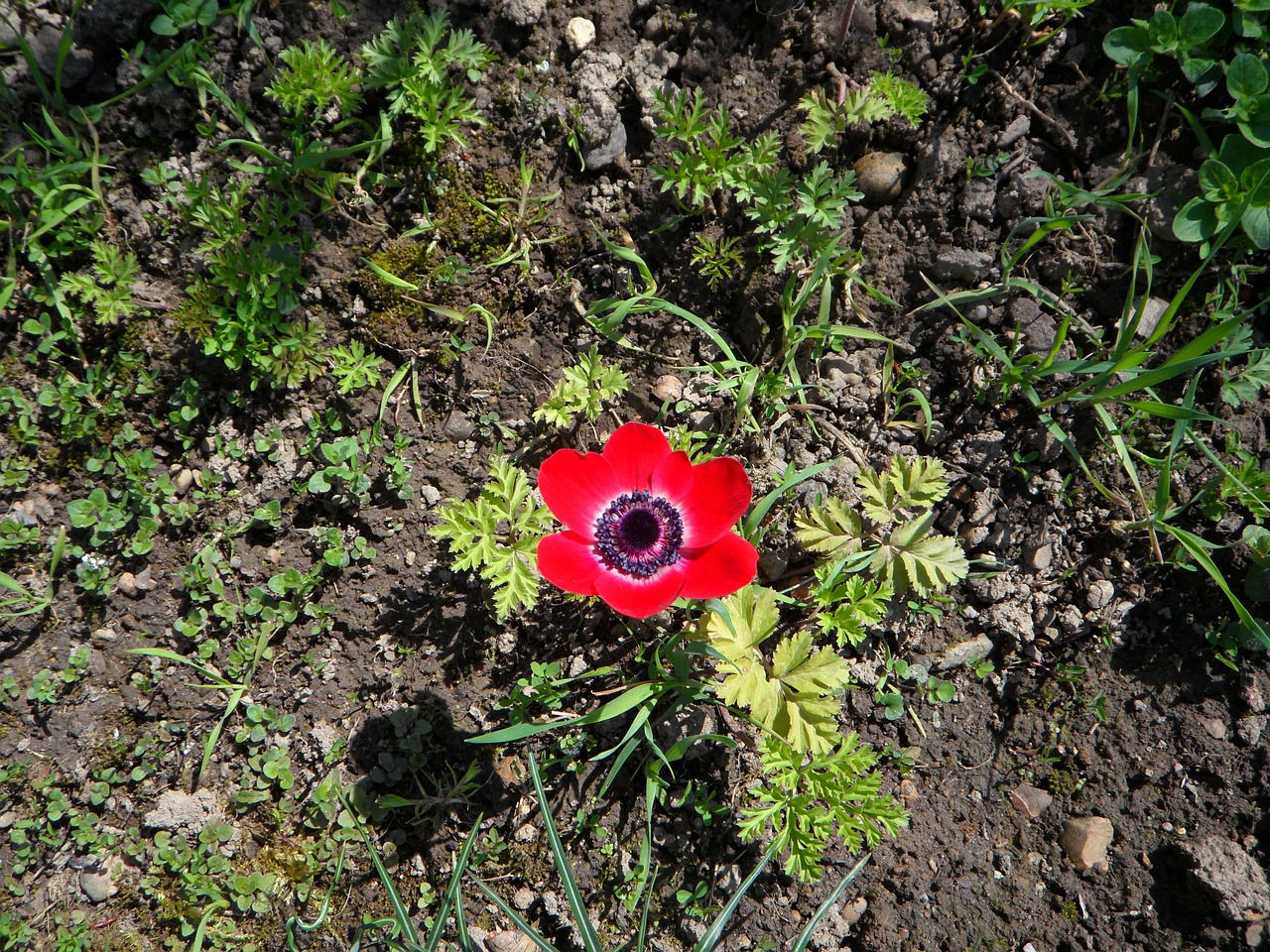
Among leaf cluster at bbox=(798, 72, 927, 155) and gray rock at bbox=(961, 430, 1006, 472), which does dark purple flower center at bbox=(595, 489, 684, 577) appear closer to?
gray rock at bbox=(961, 430, 1006, 472)

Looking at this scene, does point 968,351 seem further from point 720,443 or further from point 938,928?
point 938,928

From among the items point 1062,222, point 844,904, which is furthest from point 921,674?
point 1062,222

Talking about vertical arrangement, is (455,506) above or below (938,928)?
above

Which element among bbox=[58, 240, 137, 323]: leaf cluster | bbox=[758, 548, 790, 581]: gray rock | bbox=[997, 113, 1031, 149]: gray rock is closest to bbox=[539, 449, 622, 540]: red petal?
bbox=[758, 548, 790, 581]: gray rock

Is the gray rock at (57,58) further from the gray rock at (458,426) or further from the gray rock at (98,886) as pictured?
the gray rock at (98,886)

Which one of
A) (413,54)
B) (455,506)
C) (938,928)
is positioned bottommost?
(938,928)

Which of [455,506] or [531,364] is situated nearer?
[455,506]
